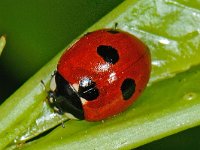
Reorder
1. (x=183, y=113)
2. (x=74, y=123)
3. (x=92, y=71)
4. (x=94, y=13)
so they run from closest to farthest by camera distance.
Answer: (x=183, y=113), (x=74, y=123), (x=92, y=71), (x=94, y=13)

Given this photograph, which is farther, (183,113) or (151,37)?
(151,37)

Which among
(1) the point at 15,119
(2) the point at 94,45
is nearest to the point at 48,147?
(1) the point at 15,119

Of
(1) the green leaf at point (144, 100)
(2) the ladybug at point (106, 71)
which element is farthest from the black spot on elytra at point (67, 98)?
(1) the green leaf at point (144, 100)

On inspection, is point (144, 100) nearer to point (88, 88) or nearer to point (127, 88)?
point (127, 88)

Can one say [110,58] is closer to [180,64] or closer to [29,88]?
[180,64]

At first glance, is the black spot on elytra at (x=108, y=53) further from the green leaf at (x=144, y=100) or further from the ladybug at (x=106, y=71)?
the green leaf at (x=144, y=100)

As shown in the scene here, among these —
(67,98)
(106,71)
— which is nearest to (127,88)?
(106,71)

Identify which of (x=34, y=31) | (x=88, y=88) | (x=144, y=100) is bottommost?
(x=144, y=100)
